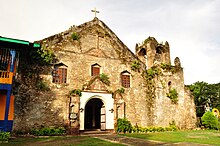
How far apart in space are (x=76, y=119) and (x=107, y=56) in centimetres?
547

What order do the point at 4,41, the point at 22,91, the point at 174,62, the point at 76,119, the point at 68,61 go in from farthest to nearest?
the point at 174,62 < the point at 68,61 < the point at 76,119 < the point at 22,91 < the point at 4,41

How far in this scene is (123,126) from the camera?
14828 mm

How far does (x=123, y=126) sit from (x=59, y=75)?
587 centimetres

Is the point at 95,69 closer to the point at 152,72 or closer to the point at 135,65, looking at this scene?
the point at 135,65

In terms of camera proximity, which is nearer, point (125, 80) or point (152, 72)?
point (125, 80)

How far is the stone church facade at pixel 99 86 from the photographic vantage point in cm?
1312

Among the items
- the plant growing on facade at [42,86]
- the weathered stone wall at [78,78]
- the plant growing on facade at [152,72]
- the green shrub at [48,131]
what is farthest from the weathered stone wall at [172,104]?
the plant growing on facade at [42,86]

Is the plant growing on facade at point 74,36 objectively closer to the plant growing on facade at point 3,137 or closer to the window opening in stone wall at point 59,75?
the window opening in stone wall at point 59,75

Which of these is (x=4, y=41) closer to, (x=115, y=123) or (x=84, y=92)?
(x=84, y=92)

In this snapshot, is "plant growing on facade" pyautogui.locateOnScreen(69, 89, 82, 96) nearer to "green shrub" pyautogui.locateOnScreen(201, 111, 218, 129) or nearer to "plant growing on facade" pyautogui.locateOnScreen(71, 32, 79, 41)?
"plant growing on facade" pyautogui.locateOnScreen(71, 32, 79, 41)

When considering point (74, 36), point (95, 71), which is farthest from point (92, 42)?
point (95, 71)

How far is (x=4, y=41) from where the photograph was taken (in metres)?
10.9

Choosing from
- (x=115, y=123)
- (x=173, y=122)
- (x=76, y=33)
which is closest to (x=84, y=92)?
(x=115, y=123)

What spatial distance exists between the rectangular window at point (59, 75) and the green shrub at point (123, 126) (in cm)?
502
